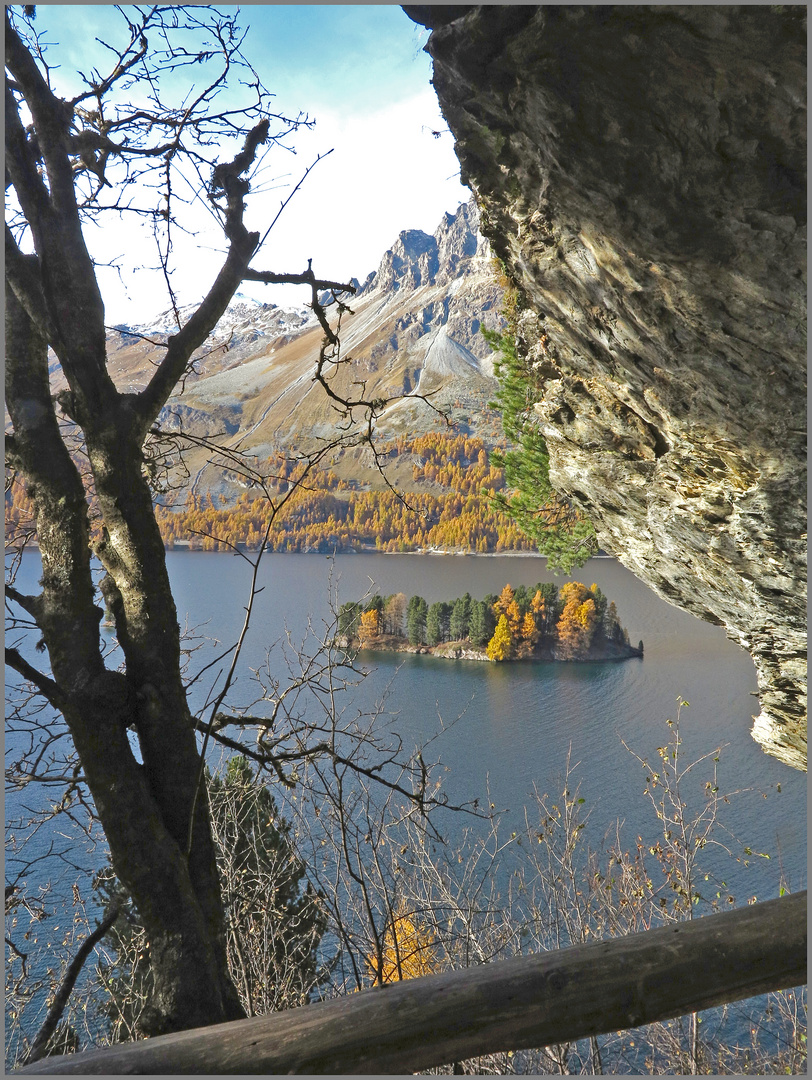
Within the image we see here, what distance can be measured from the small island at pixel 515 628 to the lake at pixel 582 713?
22.9 inches

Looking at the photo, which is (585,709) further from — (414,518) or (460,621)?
(414,518)

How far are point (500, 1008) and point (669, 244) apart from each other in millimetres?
2154

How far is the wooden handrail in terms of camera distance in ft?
4.00

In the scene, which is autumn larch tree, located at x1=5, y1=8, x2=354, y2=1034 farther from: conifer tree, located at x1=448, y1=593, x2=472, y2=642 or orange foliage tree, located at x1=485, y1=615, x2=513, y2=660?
conifer tree, located at x1=448, y1=593, x2=472, y2=642

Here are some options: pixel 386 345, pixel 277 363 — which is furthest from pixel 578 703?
pixel 386 345

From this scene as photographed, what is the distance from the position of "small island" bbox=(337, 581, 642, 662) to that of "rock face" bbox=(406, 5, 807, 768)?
70.9ft

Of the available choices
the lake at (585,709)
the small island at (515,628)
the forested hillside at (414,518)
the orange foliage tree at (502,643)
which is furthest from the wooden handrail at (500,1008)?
the orange foliage tree at (502,643)

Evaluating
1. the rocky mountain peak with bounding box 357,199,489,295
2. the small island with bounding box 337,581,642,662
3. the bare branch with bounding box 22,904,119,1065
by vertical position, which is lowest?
the small island with bounding box 337,581,642,662

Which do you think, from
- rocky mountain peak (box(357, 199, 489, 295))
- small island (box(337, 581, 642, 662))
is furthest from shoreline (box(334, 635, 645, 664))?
rocky mountain peak (box(357, 199, 489, 295))

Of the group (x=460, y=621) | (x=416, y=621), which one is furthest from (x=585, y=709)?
(x=416, y=621)

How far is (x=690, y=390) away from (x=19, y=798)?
13.1 metres

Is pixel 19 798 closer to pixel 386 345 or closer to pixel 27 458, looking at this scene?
pixel 27 458

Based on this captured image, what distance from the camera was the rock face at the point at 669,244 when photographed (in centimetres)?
189

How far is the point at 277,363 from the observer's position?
29.0 metres
